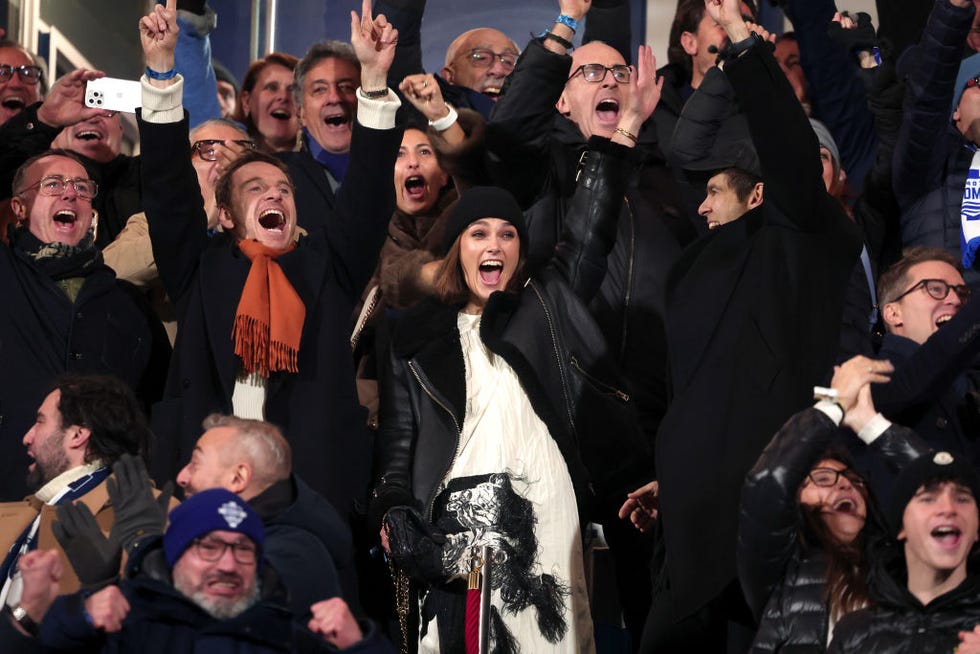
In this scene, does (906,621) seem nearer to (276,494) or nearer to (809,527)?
(809,527)

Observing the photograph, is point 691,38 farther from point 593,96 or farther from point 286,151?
point 286,151

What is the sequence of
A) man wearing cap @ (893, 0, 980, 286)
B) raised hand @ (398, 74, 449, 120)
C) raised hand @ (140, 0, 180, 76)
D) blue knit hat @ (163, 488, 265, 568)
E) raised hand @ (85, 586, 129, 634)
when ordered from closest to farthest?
raised hand @ (85, 586, 129, 634) → blue knit hat @ (163, 488, 265, 568) → raised hand @ (140, 0, 180, 76) → raised hand @ (398, 74, 449, 120) → man wearing cap @ (893, 0, 980, 286)

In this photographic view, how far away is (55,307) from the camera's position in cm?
689

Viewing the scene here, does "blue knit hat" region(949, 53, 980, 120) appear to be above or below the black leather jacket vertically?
above

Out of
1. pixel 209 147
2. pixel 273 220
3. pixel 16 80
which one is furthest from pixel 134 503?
pixel 16 80

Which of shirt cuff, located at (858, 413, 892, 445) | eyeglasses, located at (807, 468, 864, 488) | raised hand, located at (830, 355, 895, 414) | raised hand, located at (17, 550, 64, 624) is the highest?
raised hand, located at (830, 355, 895, 414)

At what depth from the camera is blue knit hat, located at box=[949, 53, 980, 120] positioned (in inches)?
300

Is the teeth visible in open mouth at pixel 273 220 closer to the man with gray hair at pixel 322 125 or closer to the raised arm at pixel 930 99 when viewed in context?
the man with gray hair at pixel 322 125

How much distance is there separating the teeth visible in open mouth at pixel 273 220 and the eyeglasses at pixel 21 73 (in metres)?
1.95

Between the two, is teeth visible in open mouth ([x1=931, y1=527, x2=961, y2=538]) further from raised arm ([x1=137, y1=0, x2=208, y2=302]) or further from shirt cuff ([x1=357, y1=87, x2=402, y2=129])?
raised arm ([x1=137, y1=0, x2=208, y2=302])

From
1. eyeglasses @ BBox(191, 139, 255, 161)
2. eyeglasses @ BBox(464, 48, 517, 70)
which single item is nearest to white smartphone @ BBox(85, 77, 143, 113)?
eyeglasses @ BBox(191, 139, 255, 161)

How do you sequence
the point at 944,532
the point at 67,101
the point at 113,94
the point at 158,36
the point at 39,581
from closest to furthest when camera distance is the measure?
the point at 39,581, the point at 944,532, the point at 158,36, the point at 113,94, the point at 67,101

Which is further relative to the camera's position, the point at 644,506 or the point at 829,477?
the point at 644,506

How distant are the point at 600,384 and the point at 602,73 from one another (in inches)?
57.4
